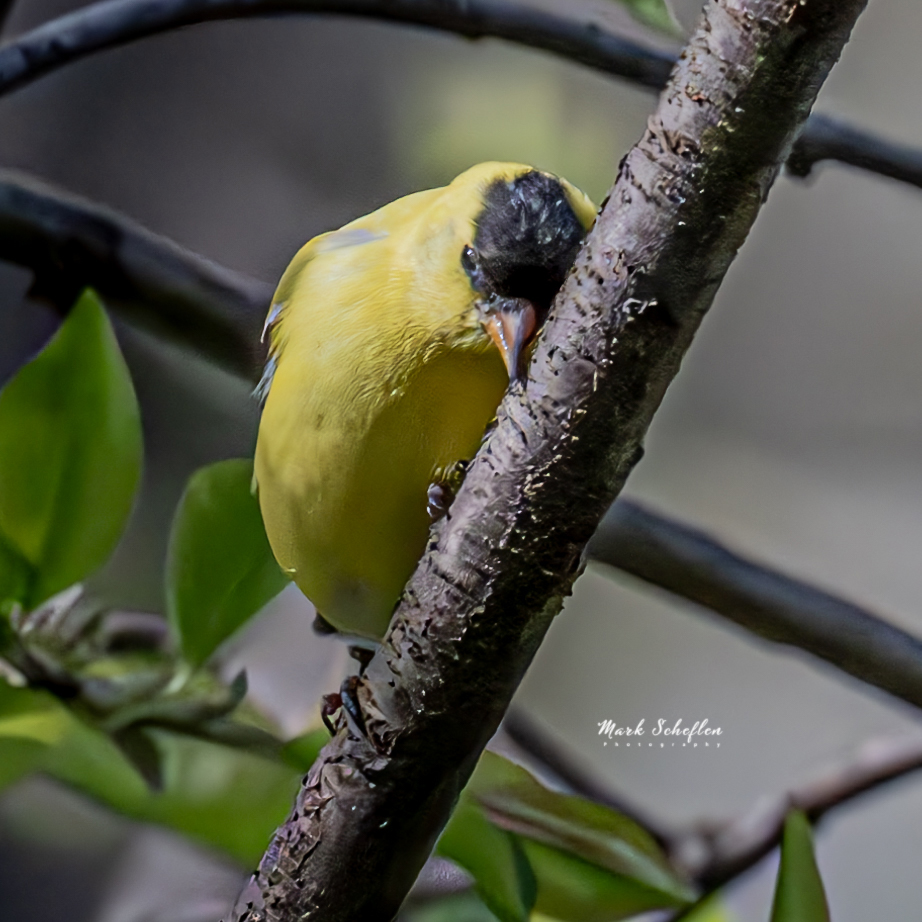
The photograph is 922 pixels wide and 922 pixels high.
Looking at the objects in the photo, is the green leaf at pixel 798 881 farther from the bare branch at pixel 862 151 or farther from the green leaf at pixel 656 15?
the green leaf at pixel 656 15

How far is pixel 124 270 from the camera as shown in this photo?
845 millimetres

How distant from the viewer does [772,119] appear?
11.8 inches

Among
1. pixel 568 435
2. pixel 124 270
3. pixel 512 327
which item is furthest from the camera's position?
pixel 124 270

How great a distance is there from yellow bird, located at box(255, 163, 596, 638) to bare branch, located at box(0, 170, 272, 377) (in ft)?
0.69

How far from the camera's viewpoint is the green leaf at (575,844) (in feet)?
2.19

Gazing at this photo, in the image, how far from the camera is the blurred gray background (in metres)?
0.68

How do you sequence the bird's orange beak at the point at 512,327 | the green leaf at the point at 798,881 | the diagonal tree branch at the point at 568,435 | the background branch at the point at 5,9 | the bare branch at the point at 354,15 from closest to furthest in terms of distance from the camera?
the diagonal tree branch at the point at 568,435 < the bird's orange beak at the point at 512,327 < the green leaf at the point at 798,881 < the bare branch at the point at 354,15 < the background branch at the point at 5,9

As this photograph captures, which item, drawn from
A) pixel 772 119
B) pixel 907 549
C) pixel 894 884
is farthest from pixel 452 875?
pixel 772 119

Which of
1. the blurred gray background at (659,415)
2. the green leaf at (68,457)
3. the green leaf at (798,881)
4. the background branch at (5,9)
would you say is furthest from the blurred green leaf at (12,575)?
the green leaf at (798,881)

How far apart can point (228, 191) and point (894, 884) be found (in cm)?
77

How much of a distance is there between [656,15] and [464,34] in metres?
0.17

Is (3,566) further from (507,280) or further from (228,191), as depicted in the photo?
(507,280)

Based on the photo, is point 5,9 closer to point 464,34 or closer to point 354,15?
point 354,15

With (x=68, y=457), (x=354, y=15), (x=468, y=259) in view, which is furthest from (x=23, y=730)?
(x=354, y=15)
